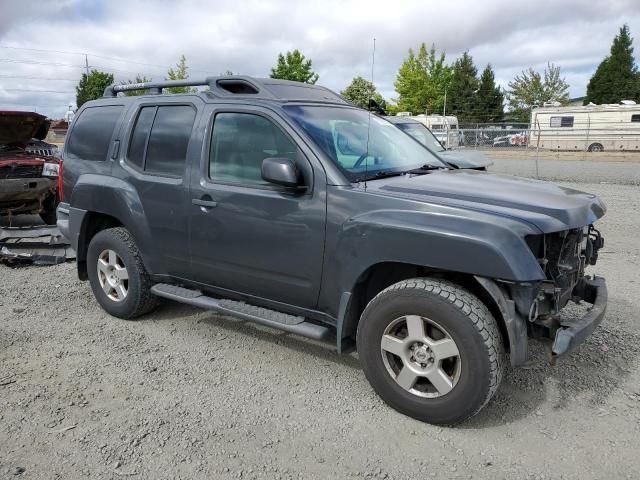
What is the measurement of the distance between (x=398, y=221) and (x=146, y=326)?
2710 millimetres

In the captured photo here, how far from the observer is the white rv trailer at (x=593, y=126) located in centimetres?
3022

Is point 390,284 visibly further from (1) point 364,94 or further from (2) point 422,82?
(2) point 422,82

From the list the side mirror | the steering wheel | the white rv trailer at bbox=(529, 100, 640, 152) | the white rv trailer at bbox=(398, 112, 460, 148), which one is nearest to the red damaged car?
the side mirror

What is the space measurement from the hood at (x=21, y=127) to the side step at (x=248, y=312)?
5452 mm

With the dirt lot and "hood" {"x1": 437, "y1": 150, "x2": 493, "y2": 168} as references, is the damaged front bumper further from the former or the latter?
"hood" {"x1": 437, "y1": 150, "x2": 493, "y2": 168}

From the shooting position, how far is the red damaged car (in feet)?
26.8

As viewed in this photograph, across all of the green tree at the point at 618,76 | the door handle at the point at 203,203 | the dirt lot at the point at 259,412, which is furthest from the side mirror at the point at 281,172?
the green tree at the point at 618,76

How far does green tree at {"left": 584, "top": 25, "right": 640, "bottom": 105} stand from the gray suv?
52893 mm

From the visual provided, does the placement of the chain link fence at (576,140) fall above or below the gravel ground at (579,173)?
above

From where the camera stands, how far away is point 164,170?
14.3 feet

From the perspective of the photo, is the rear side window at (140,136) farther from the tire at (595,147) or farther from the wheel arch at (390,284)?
the tire at (595,147)

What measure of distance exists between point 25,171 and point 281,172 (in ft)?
21.6

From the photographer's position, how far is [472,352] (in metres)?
2.95

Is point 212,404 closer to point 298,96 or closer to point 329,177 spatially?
point 329,177
